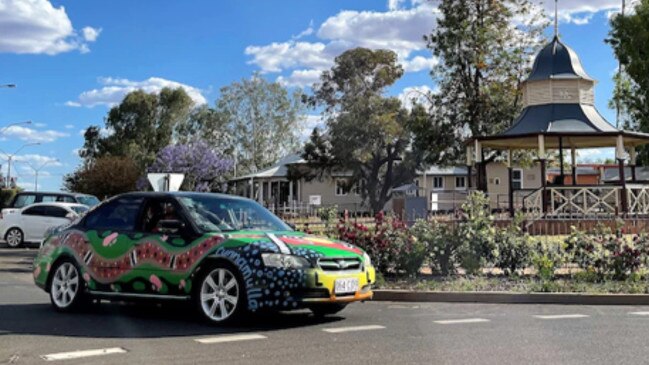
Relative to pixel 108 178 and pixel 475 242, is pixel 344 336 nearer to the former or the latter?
pixel 475 242

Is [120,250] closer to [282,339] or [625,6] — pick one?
[282,339]

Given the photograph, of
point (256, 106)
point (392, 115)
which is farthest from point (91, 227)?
point (256, 106)

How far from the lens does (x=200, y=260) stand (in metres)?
8.02

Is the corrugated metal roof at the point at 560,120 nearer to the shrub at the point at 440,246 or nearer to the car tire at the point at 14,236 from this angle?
the shrub at the point at 440,246

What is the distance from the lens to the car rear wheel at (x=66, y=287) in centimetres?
913

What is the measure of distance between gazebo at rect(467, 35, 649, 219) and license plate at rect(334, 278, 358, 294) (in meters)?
14.3

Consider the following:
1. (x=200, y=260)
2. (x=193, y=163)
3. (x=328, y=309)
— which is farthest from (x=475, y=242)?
(x=193, y=163)

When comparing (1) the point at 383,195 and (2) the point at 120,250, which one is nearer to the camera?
(2) the point at 120,250

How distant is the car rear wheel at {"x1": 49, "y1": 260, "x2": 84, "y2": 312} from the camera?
9.13 m

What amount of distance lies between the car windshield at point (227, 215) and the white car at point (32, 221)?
16.6m

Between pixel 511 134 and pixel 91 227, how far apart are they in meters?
18.4

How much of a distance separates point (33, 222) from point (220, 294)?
18522mm

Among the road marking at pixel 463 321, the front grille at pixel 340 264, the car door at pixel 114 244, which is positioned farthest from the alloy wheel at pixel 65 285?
the road marking at pixel 463 321

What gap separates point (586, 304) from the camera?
10.6 m
